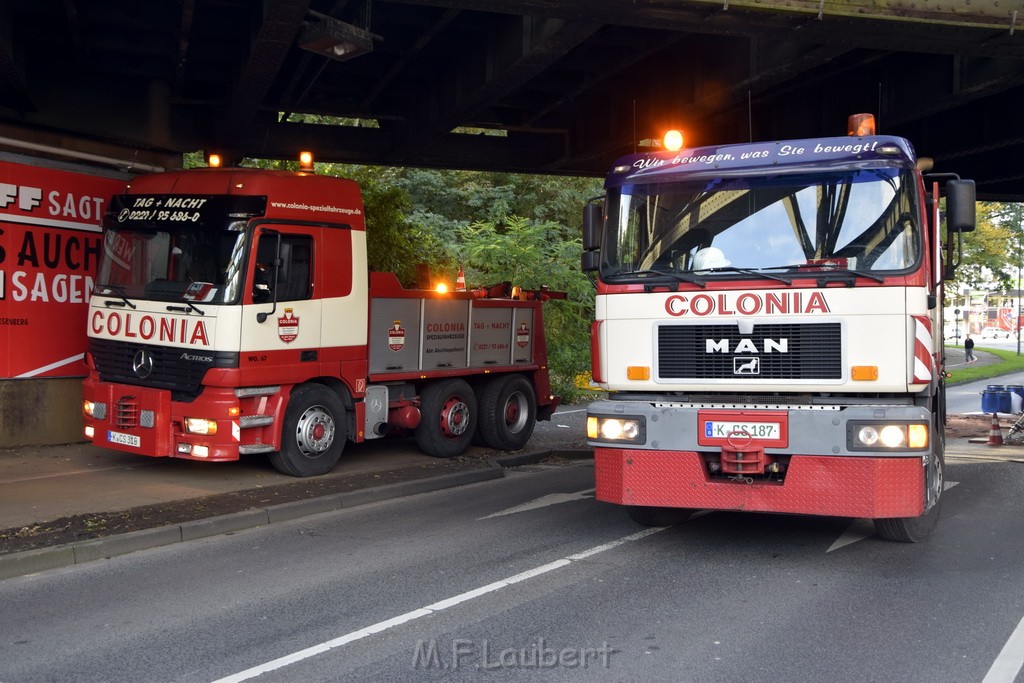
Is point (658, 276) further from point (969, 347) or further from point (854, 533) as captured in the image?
point (969, 347)

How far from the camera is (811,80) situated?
13.1 meters

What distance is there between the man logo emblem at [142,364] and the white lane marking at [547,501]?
3746 millimetres

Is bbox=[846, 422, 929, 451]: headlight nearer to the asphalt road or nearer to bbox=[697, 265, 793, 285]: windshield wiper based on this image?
the asphalt road

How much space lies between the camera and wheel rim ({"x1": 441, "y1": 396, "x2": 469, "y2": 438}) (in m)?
12.4

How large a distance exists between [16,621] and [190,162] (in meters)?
24.8

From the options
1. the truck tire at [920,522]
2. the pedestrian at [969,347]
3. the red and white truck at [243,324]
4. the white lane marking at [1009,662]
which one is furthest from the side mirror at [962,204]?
the pedestrian at [969,347]

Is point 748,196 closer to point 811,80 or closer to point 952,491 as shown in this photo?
point 952,491

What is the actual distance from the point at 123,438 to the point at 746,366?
6.32m

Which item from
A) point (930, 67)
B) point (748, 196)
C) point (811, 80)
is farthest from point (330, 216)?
point (930, 67)

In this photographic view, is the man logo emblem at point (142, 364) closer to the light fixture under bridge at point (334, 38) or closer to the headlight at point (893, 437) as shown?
the light fixture under bridge at point (334, 38)

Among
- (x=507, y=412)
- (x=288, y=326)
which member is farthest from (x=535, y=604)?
(x=507, y=412)

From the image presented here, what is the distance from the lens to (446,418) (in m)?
12.4

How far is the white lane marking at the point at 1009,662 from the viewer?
4.93m

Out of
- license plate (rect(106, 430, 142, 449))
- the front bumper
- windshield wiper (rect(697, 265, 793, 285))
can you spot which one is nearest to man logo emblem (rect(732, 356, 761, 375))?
the front bumper
